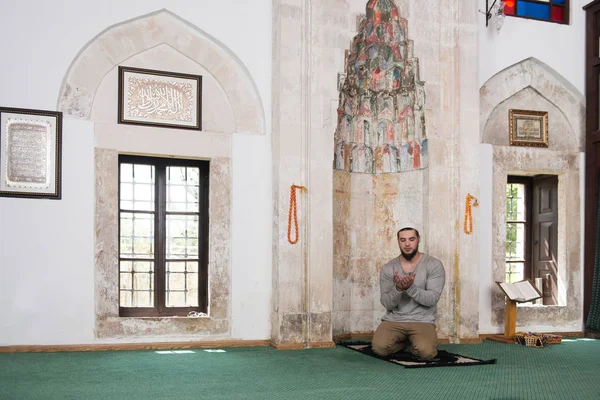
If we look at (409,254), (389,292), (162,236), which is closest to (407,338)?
(389,292)

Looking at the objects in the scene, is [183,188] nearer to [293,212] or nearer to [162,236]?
[162,236]

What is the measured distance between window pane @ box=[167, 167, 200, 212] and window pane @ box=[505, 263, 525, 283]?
3.92 metres

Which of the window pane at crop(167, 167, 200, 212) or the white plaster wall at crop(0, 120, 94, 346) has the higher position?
the window pane at crop(167, 167, 200, 212)

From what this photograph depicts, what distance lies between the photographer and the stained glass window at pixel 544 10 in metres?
8.14

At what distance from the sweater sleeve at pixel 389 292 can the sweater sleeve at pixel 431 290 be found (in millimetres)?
151

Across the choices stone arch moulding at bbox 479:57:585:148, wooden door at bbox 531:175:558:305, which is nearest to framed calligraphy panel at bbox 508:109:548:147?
stone arch moulding at bbox 479:57:585:148

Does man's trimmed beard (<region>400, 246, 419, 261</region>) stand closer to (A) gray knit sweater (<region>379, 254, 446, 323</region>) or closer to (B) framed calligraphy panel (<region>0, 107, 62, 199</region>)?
(A) gray knit sweater (<region>379, 254, 446, 323</region>)

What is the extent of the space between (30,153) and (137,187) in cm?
106

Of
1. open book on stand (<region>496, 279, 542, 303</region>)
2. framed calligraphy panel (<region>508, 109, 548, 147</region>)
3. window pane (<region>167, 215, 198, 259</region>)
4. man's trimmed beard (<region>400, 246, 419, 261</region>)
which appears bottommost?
open book on stand (<region>496, 279, 542, 303</region>)

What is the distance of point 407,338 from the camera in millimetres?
6391

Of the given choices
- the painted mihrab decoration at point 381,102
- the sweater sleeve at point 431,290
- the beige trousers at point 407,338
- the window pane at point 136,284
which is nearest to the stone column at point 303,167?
the painted mihrab decoration at point 381,102

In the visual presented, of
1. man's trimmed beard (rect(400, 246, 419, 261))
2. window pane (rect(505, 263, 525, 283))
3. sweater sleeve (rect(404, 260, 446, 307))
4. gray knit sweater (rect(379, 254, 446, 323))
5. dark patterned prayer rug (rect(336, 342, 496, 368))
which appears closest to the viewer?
dark patterned prayer rug (rect(336, 342, 496, 368))

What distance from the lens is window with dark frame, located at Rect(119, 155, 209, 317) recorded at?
6.73 meters

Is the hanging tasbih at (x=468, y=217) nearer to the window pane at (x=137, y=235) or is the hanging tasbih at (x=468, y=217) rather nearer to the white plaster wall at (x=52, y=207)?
the white plaster wall at (x=52, y=207)
